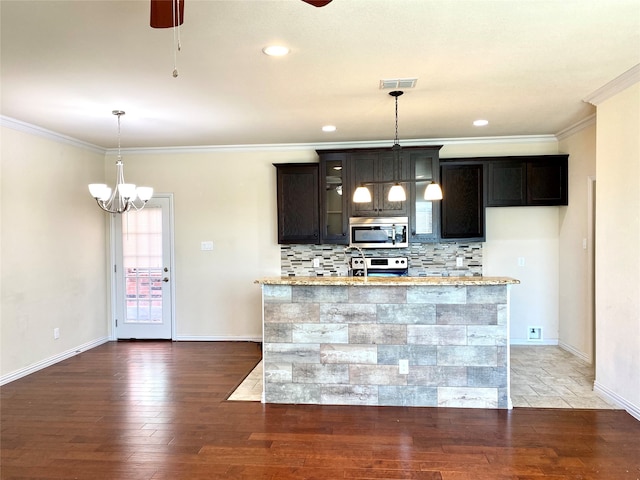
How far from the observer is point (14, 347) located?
420cm

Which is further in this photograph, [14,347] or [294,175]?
[294,175]

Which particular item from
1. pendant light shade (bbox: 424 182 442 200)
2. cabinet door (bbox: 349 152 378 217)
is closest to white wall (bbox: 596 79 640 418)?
pendant light shade (bbox: 424 182 442 200)

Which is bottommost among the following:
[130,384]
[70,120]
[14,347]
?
[130,384]

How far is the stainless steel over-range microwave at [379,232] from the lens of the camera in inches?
200

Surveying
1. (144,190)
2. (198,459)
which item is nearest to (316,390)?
(198,459)

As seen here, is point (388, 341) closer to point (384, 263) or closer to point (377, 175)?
point (384, 263)

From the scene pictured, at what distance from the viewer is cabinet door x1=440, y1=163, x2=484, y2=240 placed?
507 centimetres

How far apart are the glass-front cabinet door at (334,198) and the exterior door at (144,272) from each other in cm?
216

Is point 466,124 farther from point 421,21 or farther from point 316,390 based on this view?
point 316,390

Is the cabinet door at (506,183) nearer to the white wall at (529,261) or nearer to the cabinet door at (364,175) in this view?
the white wall at (529,261)

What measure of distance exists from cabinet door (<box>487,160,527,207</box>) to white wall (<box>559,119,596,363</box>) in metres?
0.52

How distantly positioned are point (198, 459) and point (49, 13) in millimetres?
2728

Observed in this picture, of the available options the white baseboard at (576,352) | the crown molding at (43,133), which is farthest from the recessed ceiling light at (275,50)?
the white baseboard at (576,352)

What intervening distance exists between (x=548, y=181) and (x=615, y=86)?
1.84m
